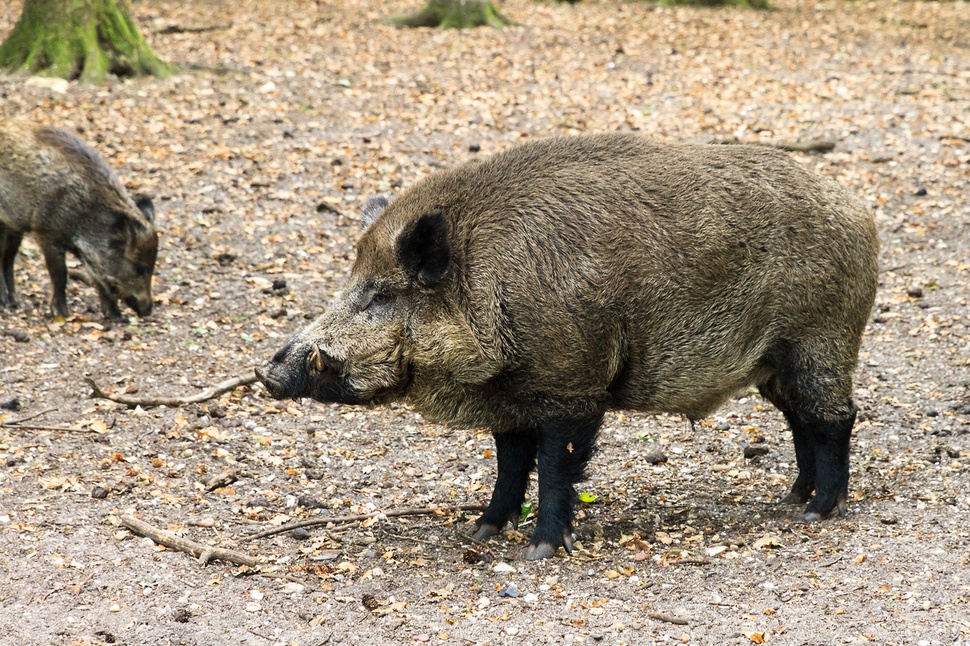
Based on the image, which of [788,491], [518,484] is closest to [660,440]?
[788,491]

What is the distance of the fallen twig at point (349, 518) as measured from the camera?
6117mm

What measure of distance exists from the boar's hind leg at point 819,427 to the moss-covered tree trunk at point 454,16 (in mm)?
12754

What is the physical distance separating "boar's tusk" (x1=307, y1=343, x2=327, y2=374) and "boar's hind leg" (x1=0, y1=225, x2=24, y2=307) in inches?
204

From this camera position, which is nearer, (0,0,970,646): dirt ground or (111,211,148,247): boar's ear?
(0,0,970,646): dirt ground

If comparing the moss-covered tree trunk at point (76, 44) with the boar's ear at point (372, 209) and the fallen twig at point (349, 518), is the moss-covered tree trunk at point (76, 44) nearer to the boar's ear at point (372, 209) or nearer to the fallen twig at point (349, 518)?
the boar's ear at point (372, 209)

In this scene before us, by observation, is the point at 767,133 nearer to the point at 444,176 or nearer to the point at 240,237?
the point at 240,237

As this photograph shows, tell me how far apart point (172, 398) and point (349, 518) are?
230 cm

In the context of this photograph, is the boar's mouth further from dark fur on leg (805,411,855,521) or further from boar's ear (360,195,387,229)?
dark fur on leg (805,411,855,521)

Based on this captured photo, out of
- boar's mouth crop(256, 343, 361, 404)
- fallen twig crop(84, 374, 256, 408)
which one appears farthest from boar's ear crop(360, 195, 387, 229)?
fallen twig crop(84, 374, 256, 408)

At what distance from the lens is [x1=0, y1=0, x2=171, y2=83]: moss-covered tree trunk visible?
14.3 metres

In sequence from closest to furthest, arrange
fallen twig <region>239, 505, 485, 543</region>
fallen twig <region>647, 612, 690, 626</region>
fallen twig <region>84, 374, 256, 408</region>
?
fallen twig <region>647, 612, 690, 626</region> < fallen twig <region>239, 505, 485, 543</region> < fallen twig <region>84, 374, 256, 408</region>

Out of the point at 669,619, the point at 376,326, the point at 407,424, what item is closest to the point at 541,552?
the point at 669,619

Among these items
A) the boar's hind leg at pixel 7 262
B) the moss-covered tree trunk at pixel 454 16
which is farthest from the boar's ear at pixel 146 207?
the moss-covered tree trunk at pixel 454 16

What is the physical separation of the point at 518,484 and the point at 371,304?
1.36 metres
